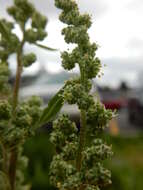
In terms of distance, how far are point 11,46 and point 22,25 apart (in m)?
0.15

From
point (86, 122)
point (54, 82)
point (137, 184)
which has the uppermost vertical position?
point (54, 82)

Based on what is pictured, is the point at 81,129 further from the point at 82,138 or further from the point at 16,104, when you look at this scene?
the point at 16,104

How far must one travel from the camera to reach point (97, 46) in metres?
0.99

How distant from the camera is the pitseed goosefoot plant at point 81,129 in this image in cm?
88

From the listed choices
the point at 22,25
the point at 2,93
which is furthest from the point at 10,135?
the point at 22,25

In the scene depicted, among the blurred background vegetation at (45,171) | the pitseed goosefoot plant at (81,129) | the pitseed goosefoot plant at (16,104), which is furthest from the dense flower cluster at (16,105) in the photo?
the blurred background vegetation at (45,171)

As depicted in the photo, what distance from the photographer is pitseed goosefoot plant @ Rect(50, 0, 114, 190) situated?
88 cm

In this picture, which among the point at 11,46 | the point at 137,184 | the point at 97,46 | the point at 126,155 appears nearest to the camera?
the point at 97,46

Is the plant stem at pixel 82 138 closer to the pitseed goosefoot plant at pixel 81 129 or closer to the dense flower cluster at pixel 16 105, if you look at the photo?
the pitseed goosefoot plant at pixel 81 129

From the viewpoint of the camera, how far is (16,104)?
126 cm

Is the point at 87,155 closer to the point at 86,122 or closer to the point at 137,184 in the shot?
the point at 86,122

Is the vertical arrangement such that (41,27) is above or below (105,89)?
below

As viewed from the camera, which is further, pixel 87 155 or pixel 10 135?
pixel 10 135

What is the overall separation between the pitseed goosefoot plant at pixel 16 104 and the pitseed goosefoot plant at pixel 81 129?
144 mm
